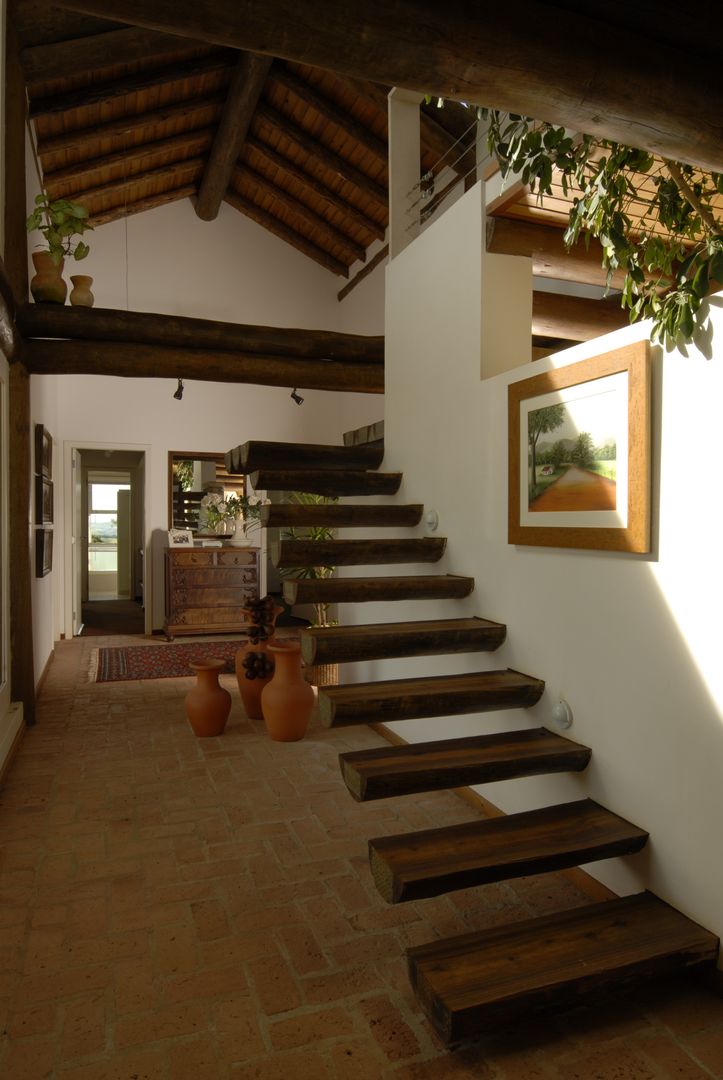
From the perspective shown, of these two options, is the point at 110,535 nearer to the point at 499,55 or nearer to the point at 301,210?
the point at 301,210

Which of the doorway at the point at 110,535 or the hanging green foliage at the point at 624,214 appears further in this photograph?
the doorway at the point at 110,535

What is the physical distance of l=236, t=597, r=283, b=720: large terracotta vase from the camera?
17.0 ft

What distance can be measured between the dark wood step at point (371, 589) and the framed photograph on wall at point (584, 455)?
502 millimetres

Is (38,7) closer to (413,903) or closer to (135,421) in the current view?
(135,421)

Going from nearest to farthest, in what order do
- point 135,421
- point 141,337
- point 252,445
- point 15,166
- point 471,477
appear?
point 471,477 → point 252,445 → point 15,166 → point 141,337 → point 135,421

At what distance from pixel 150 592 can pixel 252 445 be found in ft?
18.4

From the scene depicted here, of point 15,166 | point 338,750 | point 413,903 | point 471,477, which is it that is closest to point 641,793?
point 413,903

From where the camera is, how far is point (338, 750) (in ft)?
14.9

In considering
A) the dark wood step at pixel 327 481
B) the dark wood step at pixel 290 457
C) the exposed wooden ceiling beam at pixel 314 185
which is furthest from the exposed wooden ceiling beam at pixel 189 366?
the exposed wooden ceiling beam at pixel 314 185

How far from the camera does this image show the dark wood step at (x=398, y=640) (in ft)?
9.98

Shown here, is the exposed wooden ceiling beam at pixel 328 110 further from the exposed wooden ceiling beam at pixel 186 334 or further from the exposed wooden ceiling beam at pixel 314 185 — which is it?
the exposed wooden ceiling beam at pixel 186 334

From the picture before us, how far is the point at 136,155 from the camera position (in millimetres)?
7918

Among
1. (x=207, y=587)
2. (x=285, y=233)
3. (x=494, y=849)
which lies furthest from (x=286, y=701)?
(x=285, y=233)

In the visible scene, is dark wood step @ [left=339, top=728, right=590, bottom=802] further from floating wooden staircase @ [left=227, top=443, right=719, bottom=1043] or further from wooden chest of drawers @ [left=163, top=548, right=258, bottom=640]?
wooden chest of drawers @ [left=163, top=548, right=258, bottom=640]
